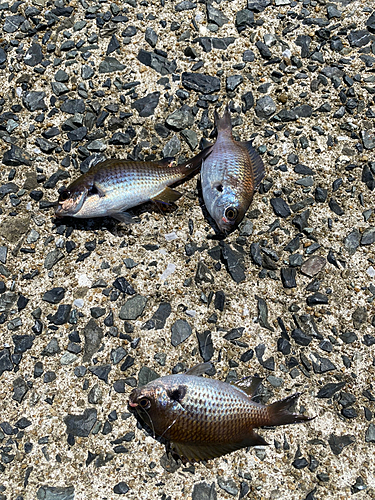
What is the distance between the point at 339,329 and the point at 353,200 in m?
1.39

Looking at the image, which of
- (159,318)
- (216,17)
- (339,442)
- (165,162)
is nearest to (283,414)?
(339,442)

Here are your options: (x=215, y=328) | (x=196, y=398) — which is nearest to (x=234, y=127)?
(x=215, y=328)

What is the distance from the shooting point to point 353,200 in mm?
4641

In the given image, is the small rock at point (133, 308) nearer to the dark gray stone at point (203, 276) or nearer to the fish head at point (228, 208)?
the dark gray stone at point (203, 276)

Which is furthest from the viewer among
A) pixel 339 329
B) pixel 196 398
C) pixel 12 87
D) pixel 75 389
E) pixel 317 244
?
pixel 12 87

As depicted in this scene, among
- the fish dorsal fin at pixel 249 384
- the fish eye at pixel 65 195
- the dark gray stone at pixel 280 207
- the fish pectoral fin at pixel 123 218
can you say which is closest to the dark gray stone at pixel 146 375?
the fish dorsal fin at pixel 249 384

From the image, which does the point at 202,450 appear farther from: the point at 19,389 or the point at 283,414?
the point at 19,389

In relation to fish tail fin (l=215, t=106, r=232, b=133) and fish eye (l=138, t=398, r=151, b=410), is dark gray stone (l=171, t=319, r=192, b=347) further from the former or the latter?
fish tail fin (l=215, t=106, r=232, b=133)

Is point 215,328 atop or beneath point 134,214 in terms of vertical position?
beneath

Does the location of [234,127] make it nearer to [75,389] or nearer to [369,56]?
[369,56]

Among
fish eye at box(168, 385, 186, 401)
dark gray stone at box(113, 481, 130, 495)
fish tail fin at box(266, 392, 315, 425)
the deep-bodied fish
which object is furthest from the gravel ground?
fish eye at box(168, 385, 186, 401)

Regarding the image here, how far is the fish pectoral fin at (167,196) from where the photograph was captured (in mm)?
4402

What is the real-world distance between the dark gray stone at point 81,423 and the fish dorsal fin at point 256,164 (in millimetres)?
2672

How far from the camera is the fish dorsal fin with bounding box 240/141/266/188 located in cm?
456
